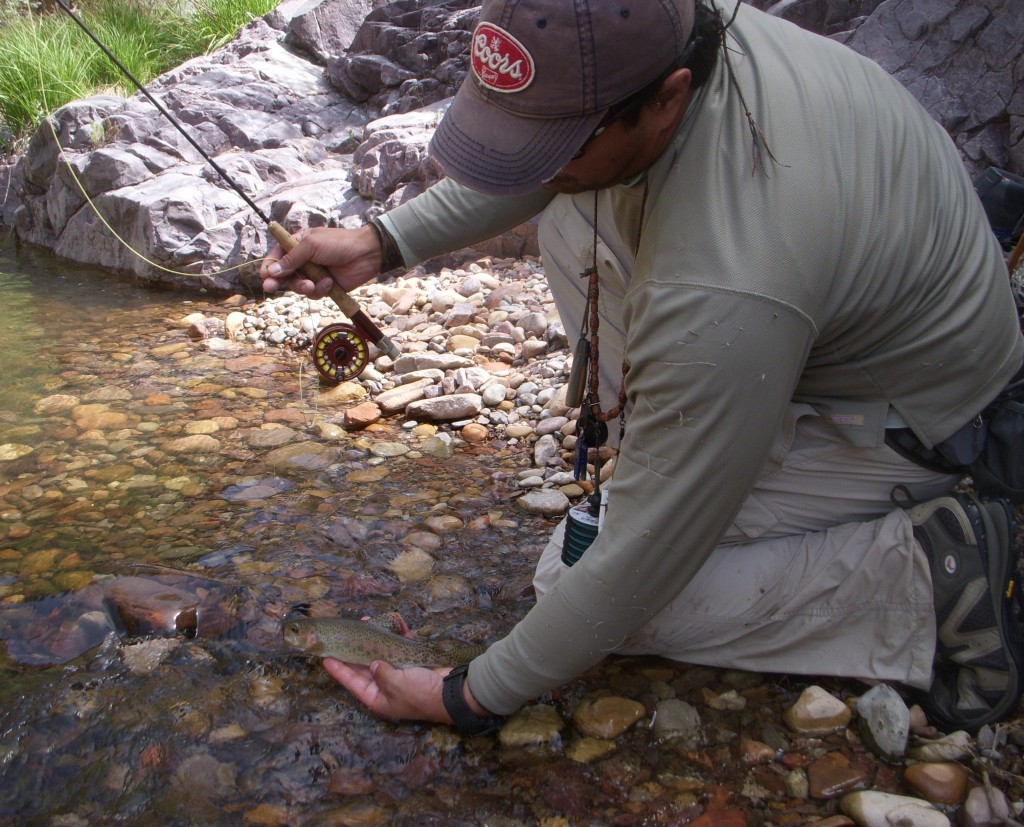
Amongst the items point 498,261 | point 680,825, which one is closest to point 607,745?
point 680,825

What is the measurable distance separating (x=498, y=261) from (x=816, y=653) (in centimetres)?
450

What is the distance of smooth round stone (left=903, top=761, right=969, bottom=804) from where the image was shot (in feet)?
Answer: 6.06

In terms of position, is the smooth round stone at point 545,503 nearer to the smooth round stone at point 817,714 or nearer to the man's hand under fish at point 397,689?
the man's hand under fish at point 397,689

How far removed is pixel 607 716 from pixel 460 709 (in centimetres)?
38

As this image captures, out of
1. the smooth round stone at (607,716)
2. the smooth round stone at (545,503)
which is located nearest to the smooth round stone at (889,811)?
the smooth round stone at (607,716)

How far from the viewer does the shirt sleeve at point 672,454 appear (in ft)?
4.77

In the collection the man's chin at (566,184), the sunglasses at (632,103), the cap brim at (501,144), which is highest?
the sunglasses at (632,103)

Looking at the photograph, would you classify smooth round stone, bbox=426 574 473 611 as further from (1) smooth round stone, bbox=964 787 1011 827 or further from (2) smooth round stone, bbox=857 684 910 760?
(1) smooth round stone, bbox=964 787 1011 827

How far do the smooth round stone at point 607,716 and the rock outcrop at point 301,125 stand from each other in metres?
4.23

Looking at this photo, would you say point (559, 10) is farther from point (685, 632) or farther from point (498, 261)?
point (498, 261)

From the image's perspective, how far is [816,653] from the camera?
7.09ft

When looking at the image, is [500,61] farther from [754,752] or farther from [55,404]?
[55,404]

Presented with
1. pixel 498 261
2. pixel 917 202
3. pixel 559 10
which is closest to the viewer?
pixel 559 10

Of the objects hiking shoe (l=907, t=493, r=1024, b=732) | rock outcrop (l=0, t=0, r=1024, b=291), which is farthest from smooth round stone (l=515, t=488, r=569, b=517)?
rock outcrop (l=0, t=0, r=1024, b=291)
